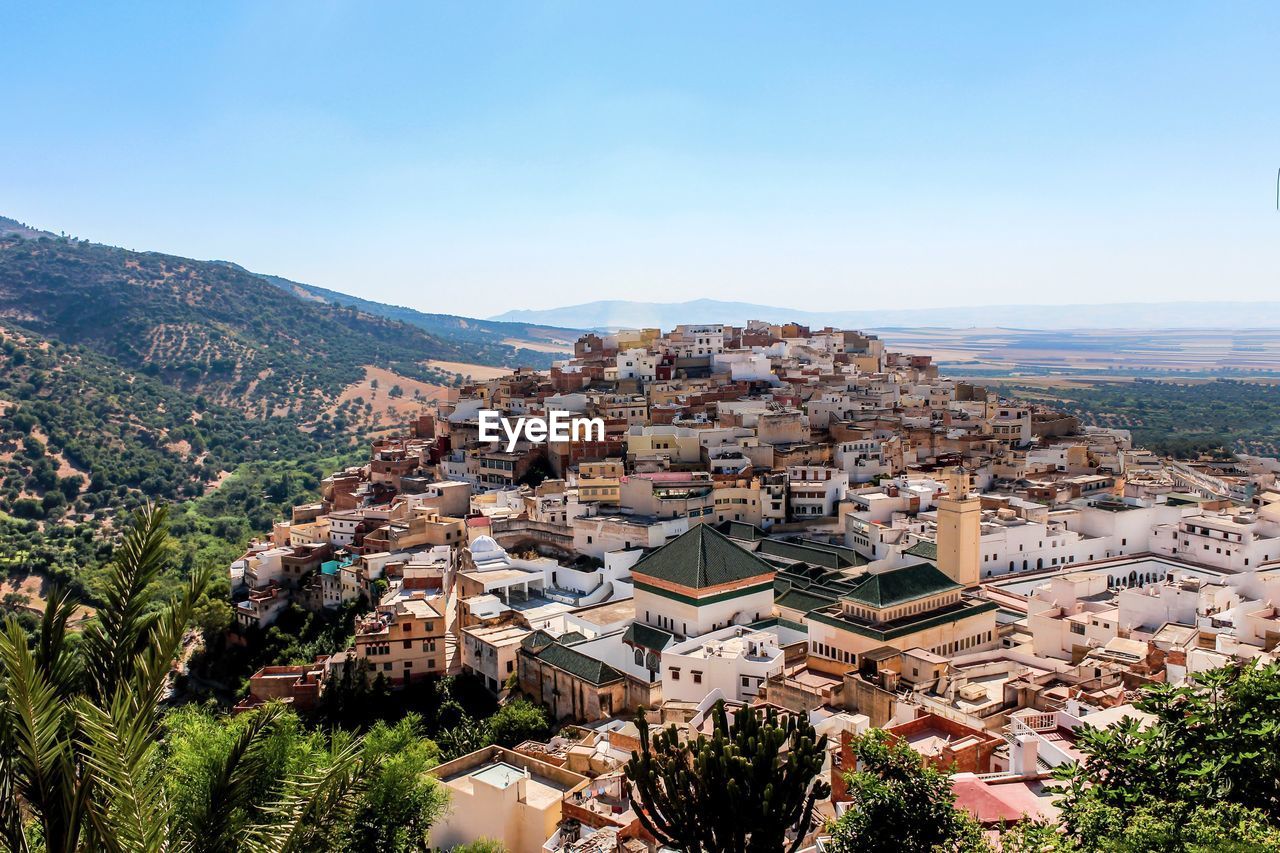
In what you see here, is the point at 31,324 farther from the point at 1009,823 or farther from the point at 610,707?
the point at 1009,823

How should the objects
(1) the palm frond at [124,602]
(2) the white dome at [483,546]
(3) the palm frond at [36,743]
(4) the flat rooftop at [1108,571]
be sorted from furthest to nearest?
(2) the white dome at [483,546] < (4) the flat rooftop at [1108,571] < (1) the palm frond at [124,602] < (3) the palm frond at [36,743]

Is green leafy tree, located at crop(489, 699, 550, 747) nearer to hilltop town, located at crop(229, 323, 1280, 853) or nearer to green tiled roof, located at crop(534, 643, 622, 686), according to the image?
hilltop town, located at crop(229, 323, 1280, 853)

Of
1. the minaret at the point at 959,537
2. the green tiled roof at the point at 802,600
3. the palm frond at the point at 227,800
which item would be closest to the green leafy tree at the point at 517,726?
the green tiled roof at the point at 802,600

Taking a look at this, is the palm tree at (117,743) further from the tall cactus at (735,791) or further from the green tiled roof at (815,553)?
the green tiled roof at (815,553)

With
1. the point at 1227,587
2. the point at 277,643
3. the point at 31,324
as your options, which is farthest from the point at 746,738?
the point at 31,324

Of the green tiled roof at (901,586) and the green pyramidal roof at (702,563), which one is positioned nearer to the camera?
the green tiled roof at (901,586)

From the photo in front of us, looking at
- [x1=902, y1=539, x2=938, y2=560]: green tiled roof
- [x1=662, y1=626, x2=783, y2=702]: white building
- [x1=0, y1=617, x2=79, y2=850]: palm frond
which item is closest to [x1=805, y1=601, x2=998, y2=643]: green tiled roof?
[x1=662, y1=626, x2=783, y2=702]: white building

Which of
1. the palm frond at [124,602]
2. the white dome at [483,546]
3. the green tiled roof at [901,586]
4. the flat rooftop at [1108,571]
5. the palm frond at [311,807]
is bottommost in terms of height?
the flat rooftop at [1108,571]
